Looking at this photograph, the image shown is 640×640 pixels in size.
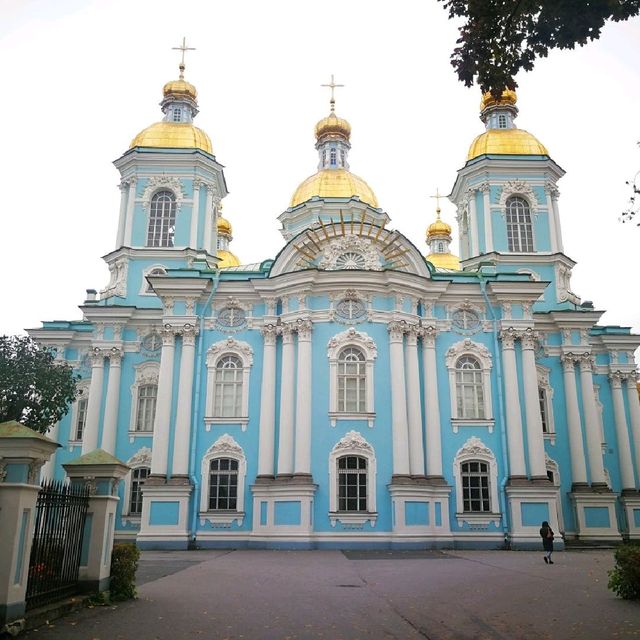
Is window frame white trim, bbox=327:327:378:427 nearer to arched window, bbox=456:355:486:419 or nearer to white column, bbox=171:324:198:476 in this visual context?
arched window, bbox=456:355:486:419

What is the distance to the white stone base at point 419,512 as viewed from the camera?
72.3 feet

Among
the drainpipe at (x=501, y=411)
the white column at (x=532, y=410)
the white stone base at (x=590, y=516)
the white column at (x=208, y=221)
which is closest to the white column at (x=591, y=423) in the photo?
the white stone base at (x=590, y=516)

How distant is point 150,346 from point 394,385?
33.1 ft

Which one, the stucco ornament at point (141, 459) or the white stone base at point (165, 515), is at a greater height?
the stucco ornament at point (141, 459)

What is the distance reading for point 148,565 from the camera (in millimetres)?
16734

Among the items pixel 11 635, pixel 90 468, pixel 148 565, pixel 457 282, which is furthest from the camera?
pixel 457 282

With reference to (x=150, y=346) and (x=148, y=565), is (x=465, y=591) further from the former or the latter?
(x=150, y=346)

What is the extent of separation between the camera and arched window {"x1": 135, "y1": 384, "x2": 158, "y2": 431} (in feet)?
87.3

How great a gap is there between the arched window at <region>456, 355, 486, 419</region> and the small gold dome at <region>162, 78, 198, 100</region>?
59.0 feet

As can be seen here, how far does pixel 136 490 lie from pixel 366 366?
9840 mm

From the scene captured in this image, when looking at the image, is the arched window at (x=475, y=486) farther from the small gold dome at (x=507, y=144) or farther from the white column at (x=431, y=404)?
the small gold dome at (x=507, y=144)

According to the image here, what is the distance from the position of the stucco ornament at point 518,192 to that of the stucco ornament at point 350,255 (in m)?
8.15

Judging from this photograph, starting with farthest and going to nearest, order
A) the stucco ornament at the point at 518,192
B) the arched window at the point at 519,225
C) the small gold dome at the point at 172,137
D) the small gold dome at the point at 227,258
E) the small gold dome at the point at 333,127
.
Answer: the small gold dome at the point at 227,258 → the small gold dome at the point at 333,127 → the small gold dome at the point at 172,137 → the stucco ornament at the point at 518,192 → the arched window at the point at 519,225

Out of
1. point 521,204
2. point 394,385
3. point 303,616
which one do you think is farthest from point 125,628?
point 521,204
